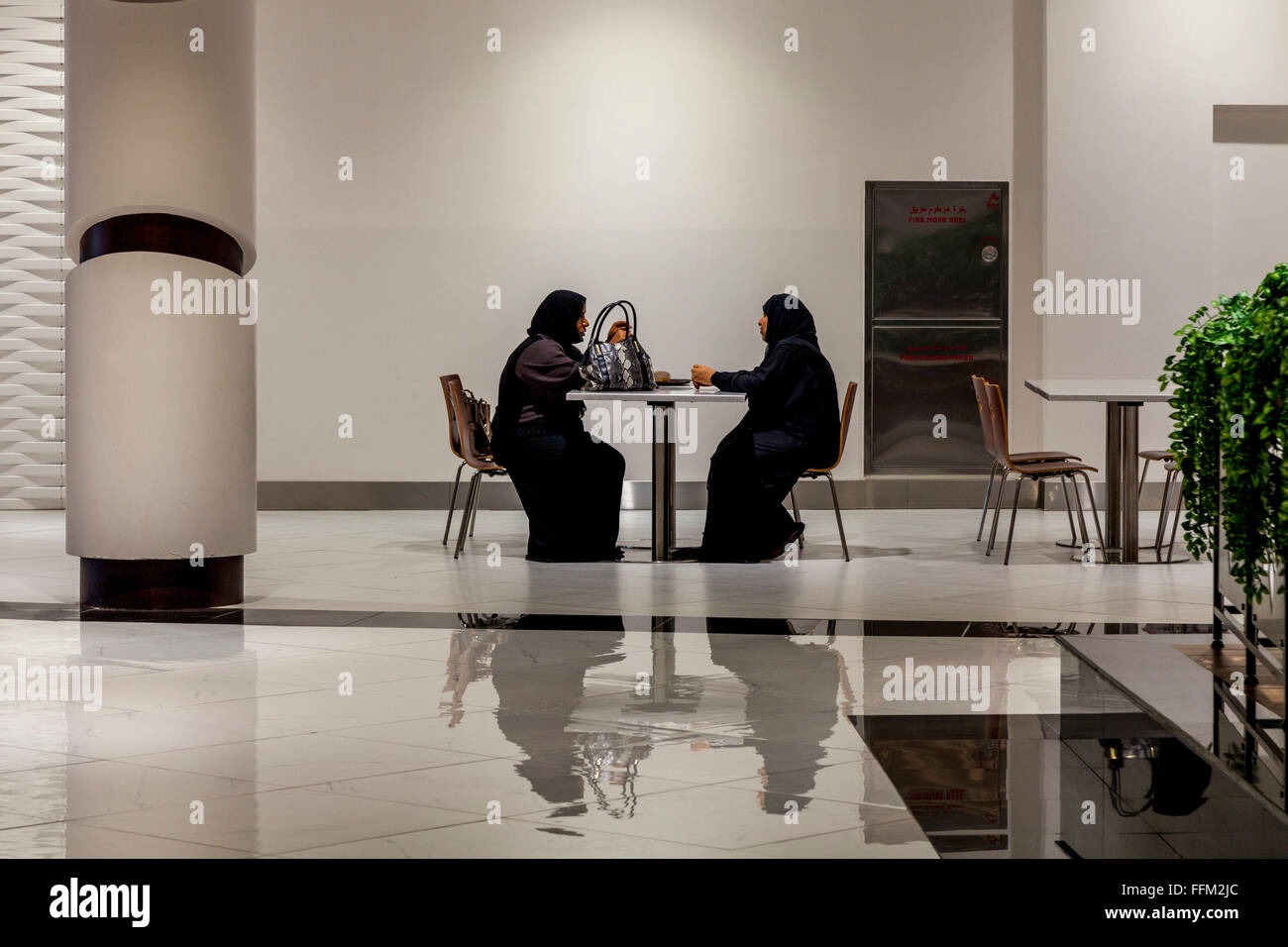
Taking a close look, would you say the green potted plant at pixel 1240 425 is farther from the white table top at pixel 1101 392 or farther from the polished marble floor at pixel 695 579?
the white table top at pixel 1101 392

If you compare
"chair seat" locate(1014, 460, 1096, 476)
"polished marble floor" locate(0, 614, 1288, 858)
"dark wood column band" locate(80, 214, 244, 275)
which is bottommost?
"polished marble floor" locate(0, 614, 1288, 858)

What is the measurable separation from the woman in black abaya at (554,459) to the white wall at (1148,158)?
4150mm

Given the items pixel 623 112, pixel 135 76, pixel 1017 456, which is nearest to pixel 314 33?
pixel 623 112

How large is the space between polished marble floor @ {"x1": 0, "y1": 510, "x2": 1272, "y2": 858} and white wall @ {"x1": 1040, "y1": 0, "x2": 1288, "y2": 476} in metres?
3.93

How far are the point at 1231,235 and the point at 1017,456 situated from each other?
146 inches

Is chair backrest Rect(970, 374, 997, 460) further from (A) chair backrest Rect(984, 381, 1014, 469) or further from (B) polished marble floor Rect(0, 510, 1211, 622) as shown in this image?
(B) polished marble floor Rect(0, 510, 1211, 622)

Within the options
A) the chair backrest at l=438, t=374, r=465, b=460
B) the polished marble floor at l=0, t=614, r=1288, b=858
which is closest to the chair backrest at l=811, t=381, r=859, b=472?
the chair backrest at l=438, t=374, r=465, b=460

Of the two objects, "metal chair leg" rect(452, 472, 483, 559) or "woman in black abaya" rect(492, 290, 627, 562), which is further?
"metal chair leg" rect(452, 472, 483, 559)

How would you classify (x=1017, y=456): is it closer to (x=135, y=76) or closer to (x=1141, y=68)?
(x=1141, y=68)

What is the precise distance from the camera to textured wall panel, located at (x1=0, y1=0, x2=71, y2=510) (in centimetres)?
1064

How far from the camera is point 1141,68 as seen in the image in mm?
10430

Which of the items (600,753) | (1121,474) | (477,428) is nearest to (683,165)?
(477,428)

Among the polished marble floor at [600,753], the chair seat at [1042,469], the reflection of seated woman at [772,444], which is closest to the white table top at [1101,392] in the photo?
the chair seat at [1042,469]
